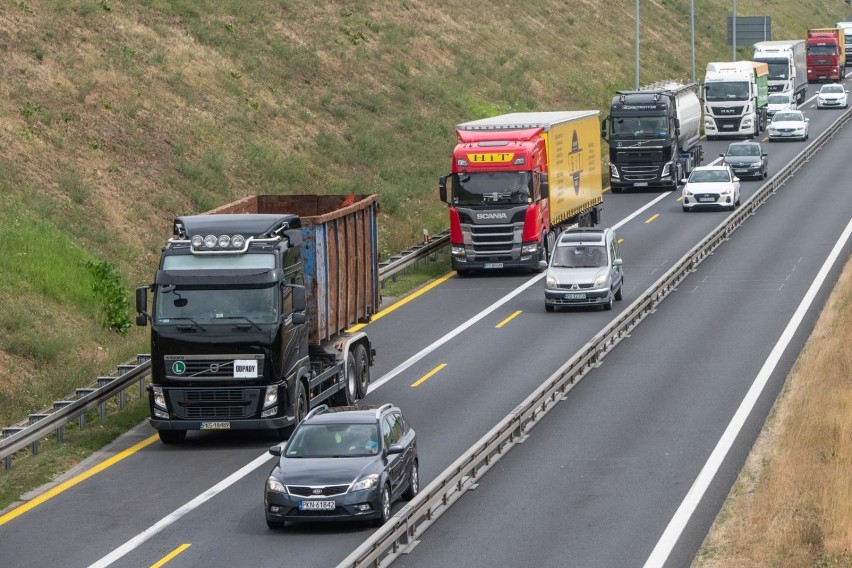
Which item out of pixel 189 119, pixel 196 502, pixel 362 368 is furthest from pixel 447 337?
pixel 189 119

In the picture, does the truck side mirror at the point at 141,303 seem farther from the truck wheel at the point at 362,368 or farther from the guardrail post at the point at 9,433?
the truck wheel at the point at 362,368

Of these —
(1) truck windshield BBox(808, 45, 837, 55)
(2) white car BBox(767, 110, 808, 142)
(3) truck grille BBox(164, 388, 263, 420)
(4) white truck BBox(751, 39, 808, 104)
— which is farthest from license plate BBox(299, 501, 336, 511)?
(1) truck windshield BBox(808, 45, 837, 55)

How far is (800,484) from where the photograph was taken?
82.4ft

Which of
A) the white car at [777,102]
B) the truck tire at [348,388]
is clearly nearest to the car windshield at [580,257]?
the truck tire at [348,388]

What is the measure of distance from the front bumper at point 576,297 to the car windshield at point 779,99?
181ft

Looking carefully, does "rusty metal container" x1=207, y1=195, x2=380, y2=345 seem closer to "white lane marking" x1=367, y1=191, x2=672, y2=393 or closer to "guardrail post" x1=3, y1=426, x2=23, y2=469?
"white lane marking" x1=367, y1=191, x2=672, y2=393

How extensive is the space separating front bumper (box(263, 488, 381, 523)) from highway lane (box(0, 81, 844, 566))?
37cm

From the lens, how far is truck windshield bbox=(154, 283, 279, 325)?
2838 centimetres

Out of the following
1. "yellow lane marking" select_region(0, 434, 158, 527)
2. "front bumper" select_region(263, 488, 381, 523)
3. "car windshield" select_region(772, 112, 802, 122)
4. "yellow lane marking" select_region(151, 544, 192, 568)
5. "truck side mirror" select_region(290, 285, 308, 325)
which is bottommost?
"yellow lane marking" select_region(0, 434, 158, 527)

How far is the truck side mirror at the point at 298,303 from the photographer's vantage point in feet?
94.3

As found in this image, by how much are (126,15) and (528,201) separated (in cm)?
2246

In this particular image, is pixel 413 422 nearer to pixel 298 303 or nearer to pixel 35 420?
pixel 298 303

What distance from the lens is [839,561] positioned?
20812 millimetres

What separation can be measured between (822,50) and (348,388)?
9009cm
